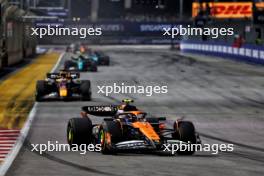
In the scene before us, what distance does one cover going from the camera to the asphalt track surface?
1388 centimetres

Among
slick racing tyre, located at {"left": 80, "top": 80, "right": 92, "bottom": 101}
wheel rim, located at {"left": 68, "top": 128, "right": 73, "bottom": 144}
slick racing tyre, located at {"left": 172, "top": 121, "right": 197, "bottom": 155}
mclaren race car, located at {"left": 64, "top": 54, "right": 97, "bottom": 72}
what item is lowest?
mclaren race car, located at {"left": 64, "top": 54, "right": 97, "bottom": 72}

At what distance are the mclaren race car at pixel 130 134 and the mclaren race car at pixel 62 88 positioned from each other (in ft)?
36.4

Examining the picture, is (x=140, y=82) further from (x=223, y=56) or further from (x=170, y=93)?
(x=223, y=56)

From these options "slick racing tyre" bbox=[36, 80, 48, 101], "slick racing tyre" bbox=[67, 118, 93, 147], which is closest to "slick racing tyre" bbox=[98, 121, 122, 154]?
"slick racing tyre" bbox=[67, 118, 93, 147]

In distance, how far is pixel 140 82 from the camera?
3900 cm

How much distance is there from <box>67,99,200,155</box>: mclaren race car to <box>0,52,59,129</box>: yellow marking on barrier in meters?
4.75

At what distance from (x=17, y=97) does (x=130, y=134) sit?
48.5 feet

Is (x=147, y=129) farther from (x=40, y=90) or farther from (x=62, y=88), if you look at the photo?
(x=40, y=90)

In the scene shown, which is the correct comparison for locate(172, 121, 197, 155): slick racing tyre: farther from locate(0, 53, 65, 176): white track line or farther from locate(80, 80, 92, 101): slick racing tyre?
locate(80, 80, 92, 101): slick racing tyre

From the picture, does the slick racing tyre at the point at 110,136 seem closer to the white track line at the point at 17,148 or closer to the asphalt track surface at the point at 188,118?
the asphalt track surface at the point at 188,118

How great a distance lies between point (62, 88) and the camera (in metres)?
27.5

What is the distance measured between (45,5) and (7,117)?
46921 millimetres

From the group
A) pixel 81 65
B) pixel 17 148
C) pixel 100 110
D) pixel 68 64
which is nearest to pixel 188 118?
pixel 100 110

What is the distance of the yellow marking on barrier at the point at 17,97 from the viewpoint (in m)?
22.3
